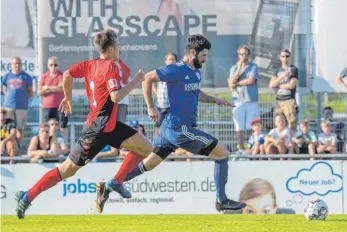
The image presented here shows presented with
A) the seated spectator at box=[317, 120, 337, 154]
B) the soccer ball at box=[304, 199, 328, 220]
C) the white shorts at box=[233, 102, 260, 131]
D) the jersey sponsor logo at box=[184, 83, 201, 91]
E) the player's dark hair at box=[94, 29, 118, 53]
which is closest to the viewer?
the player's dark hair at box=[94, 29, 118, 53]

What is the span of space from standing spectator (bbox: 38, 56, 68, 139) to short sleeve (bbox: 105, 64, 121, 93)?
6.13m

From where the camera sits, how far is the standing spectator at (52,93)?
60.4ft

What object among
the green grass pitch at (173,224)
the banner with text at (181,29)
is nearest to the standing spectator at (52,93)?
the banner with text at (181,29)

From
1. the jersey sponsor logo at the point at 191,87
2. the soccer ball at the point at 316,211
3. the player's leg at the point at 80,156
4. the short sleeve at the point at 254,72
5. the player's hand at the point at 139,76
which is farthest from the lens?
the short sleeve at the point at 254,72

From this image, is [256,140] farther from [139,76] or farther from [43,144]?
[139,76]

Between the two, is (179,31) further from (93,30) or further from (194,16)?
(93,30)

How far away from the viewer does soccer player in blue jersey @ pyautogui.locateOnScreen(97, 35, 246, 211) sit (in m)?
12.9

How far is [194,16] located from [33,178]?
4.38 meters

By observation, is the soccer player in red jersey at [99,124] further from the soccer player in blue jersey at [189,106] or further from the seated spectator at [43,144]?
the seated spectator at [43,144]

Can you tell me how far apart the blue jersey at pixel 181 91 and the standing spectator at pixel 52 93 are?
220 inches

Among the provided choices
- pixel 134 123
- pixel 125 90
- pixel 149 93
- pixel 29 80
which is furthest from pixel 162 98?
pixel 125 90

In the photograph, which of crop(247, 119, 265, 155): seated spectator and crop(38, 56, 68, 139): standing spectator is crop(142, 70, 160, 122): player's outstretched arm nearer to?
crop(247, 119, 265, 155): seated spectator

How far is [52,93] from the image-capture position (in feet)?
60.4

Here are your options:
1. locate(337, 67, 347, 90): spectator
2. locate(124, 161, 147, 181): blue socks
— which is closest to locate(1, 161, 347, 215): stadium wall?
locate(337, 67, 347, 90): spectator
